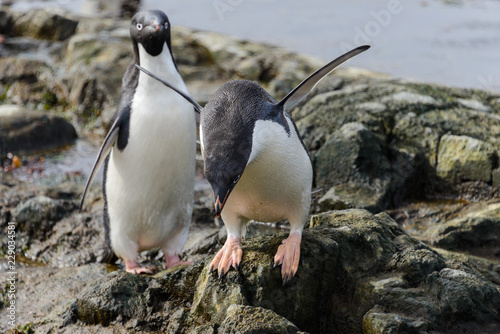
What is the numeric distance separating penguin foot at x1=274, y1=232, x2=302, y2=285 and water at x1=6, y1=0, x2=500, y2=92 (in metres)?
7.36

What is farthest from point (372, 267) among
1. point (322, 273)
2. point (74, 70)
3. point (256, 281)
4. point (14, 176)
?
point (74, 70)

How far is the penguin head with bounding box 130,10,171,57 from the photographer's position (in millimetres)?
4660

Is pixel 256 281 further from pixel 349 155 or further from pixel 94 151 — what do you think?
pixel 94 151

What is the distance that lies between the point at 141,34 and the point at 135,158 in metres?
0.98

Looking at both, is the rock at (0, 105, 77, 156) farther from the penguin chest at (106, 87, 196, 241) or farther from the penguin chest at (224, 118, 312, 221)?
the penguin chest at (224, 118, 312, 221)

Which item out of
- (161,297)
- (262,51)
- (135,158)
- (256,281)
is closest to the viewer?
(256,281)

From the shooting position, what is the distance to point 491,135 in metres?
5.46

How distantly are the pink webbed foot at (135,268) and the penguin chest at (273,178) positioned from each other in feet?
5.22

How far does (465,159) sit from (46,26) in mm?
10421

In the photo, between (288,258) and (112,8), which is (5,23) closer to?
(112,8)

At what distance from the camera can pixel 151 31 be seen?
4656mm

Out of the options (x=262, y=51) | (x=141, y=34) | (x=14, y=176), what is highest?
(x=141, y=34)

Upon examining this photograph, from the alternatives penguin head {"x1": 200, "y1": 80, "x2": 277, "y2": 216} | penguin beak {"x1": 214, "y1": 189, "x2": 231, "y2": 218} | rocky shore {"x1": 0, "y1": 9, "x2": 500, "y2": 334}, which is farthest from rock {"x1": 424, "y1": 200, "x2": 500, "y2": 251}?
penguin beak {"x1": 214, "y1": 189, "x2": 231, "y2": 218}

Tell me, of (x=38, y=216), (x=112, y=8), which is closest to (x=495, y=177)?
(x=38, y=216)
